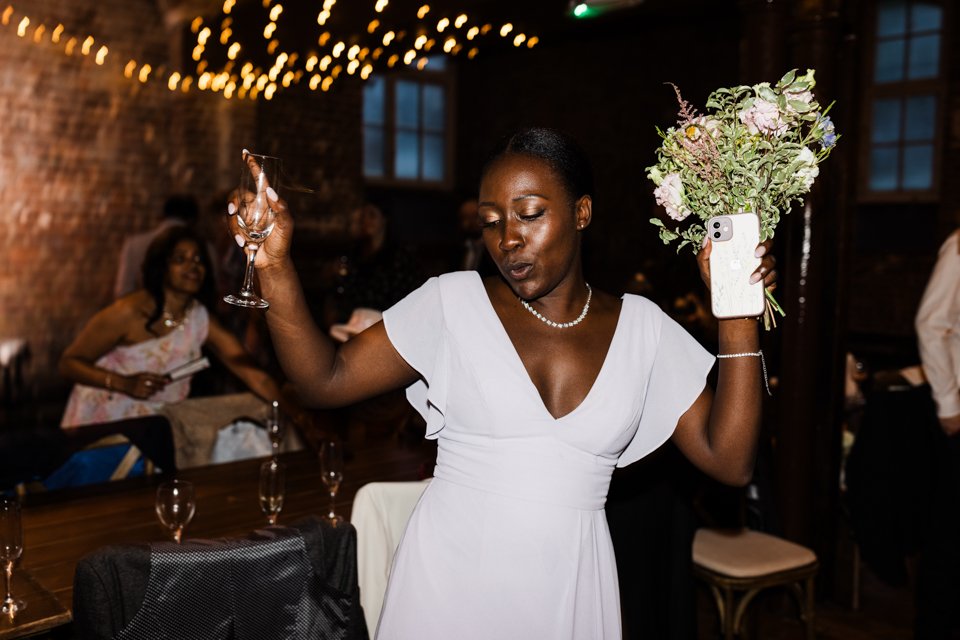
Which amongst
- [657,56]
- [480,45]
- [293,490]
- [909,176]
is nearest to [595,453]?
[293,490]

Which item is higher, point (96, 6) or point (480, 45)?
point (96, 6)

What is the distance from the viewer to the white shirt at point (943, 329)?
3.41 m

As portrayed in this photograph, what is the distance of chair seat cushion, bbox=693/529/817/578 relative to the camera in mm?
3072

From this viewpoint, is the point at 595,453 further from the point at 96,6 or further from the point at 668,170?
the point at 96,6

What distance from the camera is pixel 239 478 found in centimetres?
297

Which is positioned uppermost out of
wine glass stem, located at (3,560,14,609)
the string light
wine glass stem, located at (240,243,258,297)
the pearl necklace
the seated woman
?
the string light

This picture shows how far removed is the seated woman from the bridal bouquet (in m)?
2.64

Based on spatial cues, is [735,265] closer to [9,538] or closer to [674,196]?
[674,196]

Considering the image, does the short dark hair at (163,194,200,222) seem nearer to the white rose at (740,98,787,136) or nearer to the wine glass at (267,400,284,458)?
the wine glass at (267,400,284,458)

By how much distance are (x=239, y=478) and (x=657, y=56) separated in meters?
8.84

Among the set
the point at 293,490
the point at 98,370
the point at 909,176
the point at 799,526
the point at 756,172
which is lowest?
the point at 799,526

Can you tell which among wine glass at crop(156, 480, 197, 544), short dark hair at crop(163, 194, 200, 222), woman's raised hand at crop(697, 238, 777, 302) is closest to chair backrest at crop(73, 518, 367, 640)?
wine glass at crop(156, 480, 197, 544)

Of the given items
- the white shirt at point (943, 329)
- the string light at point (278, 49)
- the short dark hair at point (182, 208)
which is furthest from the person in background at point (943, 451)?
the short dark hair at point (182, 208)

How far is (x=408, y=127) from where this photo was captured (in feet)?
37.4
